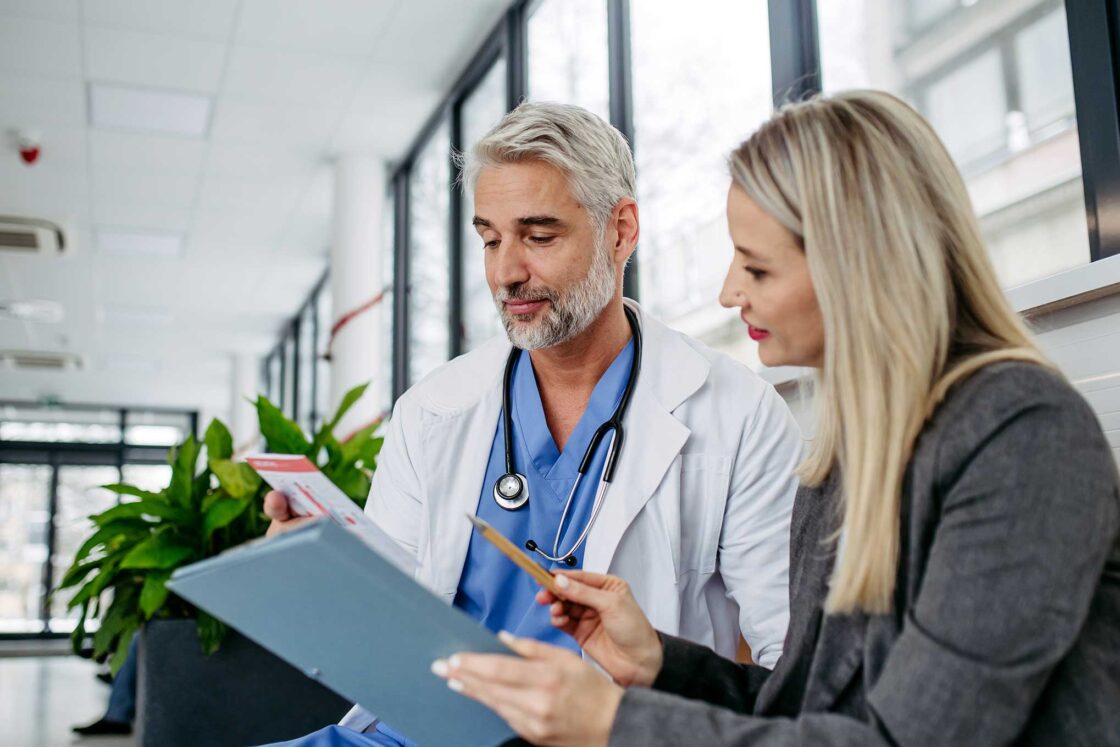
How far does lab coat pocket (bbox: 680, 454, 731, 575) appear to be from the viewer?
1.50 m

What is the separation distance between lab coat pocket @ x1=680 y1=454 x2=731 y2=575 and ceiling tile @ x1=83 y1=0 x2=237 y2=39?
3.24 m

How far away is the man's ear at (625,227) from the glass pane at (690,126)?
2.52 feet

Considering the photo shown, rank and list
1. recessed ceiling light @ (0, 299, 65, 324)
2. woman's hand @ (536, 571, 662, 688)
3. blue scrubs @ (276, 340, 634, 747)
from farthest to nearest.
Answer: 1. recessed ceiling light @ (0, 299, 65, 324)
2. blue scrubs @ (276, 340, 634, 747)
3. woman's hand @ (536, 571, 662, 688)

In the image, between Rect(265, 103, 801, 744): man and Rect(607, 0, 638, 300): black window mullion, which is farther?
Rect(607, 0, 638, 300): black window mullion

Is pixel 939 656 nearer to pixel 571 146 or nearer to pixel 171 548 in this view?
pixel 571 146

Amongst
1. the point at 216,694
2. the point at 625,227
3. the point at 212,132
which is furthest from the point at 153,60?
the point at 625,227

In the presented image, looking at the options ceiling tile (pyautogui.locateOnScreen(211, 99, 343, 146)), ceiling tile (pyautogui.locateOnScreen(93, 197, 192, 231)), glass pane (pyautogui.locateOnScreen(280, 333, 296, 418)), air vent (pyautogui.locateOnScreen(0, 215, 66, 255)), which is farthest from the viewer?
glass pane (pyautogui.locateOnScreen(280, 333, 296, 418))

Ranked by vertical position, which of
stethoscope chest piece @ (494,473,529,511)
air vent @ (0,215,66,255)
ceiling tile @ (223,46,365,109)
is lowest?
stethoscope chest piece @ (494,473,529,511)

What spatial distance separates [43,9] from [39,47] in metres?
0.34

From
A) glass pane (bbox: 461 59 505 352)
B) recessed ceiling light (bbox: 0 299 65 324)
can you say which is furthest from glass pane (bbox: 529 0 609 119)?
recessed ceiling light (bbox: 0 299 65 324)

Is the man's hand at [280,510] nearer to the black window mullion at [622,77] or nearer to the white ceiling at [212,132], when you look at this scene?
the black window mullion at [622,77]

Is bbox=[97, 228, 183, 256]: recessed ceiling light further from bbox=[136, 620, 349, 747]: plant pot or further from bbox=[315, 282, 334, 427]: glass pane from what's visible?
bbox=[136, 620, 349, 747]: plant pot

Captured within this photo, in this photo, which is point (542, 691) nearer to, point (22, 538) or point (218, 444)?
point (218, 444)

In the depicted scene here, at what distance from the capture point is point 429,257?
543 centimetres
